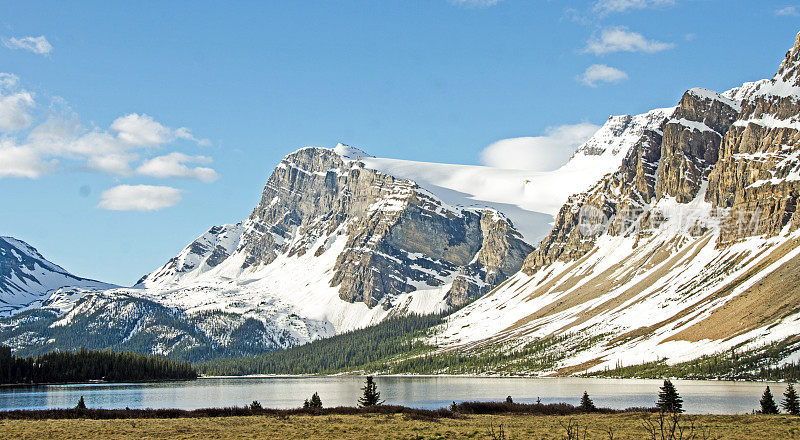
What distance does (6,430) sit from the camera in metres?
59.8

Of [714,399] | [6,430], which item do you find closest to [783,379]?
[714,399]

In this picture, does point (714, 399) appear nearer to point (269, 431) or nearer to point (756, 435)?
point (756, 435)

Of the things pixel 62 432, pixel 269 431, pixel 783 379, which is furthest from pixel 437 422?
pixel 783 379

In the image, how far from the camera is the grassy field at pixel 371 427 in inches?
2117

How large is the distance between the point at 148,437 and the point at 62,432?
8.96 meters

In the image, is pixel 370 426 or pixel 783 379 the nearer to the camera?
pixel 370 426

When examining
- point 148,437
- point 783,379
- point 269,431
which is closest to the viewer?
point 148,437

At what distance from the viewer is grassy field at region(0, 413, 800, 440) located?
176 feet

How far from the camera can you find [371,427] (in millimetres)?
59750

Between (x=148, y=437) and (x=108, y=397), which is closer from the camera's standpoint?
(x=148, y=437)

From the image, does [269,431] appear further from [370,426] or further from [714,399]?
[714,399]

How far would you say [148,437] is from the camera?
54719 mm

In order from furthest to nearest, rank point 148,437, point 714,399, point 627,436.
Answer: point 714,399
point 148,437
point 627,436

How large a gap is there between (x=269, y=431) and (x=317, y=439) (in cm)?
753
